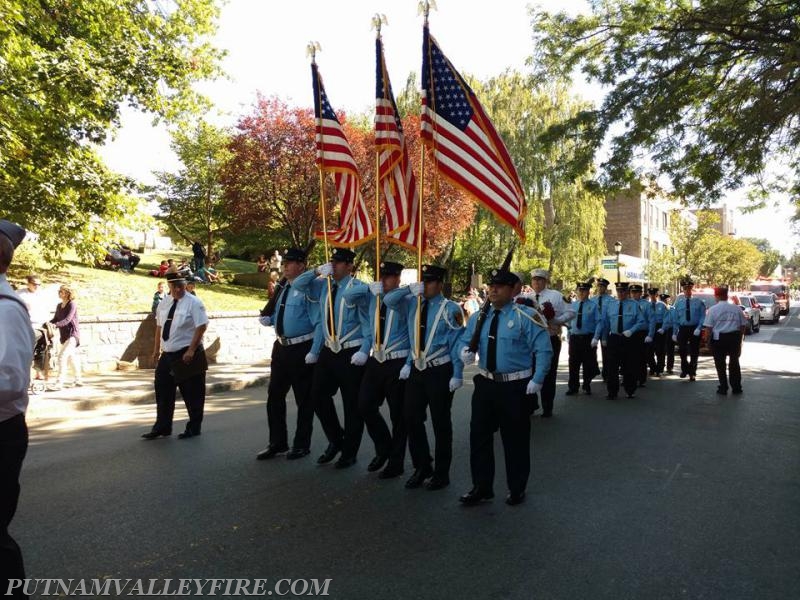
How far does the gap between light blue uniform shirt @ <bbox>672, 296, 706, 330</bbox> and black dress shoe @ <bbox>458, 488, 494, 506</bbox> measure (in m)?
10.3

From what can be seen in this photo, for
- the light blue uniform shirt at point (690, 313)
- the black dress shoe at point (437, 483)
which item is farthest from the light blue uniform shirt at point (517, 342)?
the light blue uniform shirt at point (690, 313)

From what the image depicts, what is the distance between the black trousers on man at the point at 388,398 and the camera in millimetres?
5828

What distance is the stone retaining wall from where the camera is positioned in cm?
1313

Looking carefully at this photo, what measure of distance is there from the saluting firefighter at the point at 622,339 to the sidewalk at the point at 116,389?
22.7 feet

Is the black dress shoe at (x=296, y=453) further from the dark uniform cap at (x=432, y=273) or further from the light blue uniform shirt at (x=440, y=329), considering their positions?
the dark uniform cap at (x=432, y=273)

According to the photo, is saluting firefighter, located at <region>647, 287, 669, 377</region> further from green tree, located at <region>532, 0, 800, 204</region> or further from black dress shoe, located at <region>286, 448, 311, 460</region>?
black dress shoe, located at <region>286, 448, 311, 460</region>

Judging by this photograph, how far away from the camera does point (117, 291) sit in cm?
1855

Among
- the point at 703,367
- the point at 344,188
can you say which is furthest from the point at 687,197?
the point at 344,188

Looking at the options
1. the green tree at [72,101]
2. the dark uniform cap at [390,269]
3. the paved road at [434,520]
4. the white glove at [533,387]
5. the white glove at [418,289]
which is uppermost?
the green tree at [72,101]

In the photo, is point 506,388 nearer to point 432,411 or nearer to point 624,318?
point 432,411

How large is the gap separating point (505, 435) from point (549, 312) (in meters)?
4.62

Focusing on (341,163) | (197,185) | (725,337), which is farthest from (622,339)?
(197,185)

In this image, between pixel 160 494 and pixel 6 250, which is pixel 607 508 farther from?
pixel 6 250

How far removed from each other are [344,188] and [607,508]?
4.44 meters
